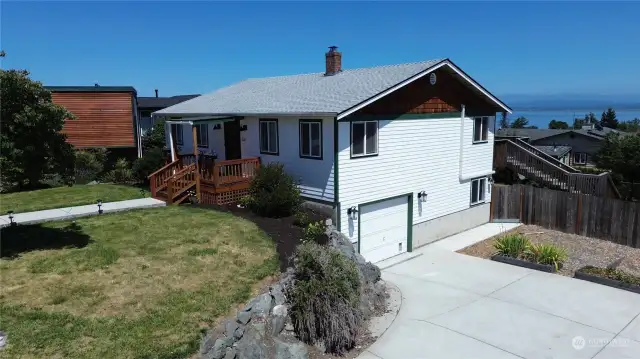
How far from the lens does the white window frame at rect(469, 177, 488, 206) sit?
18703 mm

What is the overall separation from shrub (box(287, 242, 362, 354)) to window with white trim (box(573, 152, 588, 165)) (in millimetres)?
55315

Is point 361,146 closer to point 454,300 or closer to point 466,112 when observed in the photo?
point 454,300

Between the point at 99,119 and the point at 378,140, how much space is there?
1896 cm

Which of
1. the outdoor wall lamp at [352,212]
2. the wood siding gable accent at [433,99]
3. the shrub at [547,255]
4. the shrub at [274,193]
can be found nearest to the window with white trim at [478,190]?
the wood siding gable accent at [433,99]

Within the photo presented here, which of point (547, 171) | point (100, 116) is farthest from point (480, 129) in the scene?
point (100, 116)

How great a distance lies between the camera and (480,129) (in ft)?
61.4

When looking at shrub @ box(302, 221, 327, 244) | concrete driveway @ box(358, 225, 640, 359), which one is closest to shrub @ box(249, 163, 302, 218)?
shrub @ box(302, 221, 327, 244)

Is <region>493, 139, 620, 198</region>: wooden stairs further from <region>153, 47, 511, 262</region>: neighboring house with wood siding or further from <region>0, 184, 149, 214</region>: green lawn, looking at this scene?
<region>0, 184, 149, 214</region>: green lawn

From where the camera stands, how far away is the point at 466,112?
57.9ft

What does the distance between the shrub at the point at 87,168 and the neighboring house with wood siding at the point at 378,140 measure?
623 centimetres

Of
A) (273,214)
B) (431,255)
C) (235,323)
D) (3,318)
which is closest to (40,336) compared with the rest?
(3,318)

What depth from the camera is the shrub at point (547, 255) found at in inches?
527

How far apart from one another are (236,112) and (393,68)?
20.2ft

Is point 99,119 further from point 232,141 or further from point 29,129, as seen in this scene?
point 29,129
